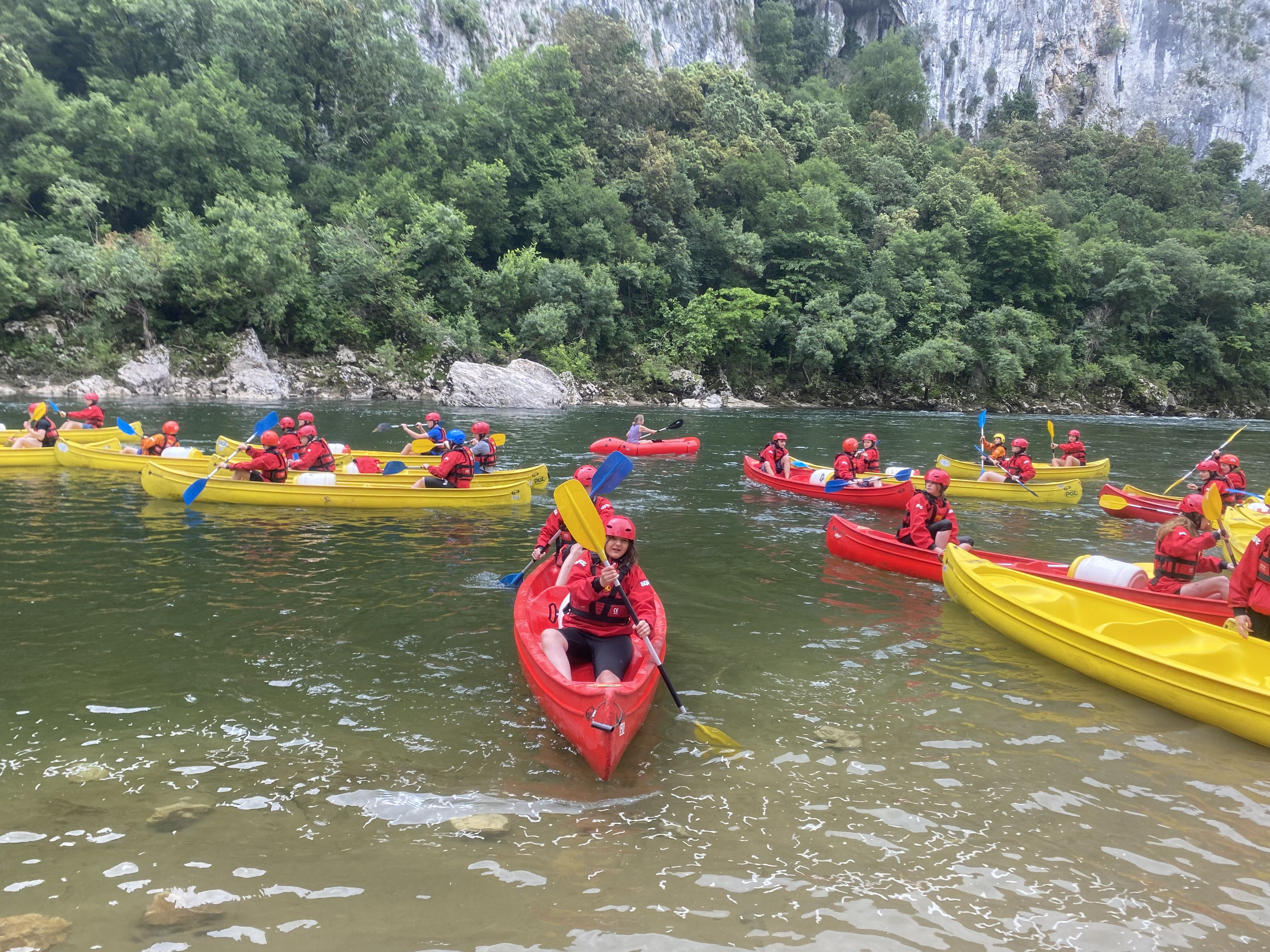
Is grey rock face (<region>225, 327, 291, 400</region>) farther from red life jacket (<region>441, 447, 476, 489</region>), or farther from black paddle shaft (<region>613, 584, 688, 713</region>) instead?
black paddle shaft (<region>613, 584, 688, 713</region>)

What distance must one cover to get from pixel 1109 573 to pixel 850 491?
271 inches

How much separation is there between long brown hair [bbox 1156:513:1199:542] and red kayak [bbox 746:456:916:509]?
5102 millimetres

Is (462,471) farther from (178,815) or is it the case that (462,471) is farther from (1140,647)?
(1140,647)

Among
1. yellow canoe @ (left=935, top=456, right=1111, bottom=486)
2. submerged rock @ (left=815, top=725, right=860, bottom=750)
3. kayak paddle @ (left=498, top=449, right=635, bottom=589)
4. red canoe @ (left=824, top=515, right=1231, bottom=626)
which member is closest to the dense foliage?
yellow canoe @ (left=935, top=456, right=1111, bottom=486)

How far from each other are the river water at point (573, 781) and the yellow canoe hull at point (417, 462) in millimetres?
4912

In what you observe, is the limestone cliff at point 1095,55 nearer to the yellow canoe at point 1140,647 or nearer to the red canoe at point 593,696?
the yellow canoe at point 1140,647

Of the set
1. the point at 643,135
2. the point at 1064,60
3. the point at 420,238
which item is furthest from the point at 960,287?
the point at 1064,60

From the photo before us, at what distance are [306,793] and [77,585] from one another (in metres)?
5.54

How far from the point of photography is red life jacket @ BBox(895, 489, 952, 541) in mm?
10055

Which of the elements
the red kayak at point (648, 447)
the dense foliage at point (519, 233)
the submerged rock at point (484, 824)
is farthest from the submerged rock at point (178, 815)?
the dense foliage at point (519, 233)

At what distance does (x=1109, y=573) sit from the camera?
25.7ft

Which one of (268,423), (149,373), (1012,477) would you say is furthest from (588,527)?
(149,373)

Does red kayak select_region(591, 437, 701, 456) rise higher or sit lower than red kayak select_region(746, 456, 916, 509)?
higher

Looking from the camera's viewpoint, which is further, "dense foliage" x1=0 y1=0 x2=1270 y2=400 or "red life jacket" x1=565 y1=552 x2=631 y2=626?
"dense foliage" x1=0 y1=0 x2=1270 y2=400
